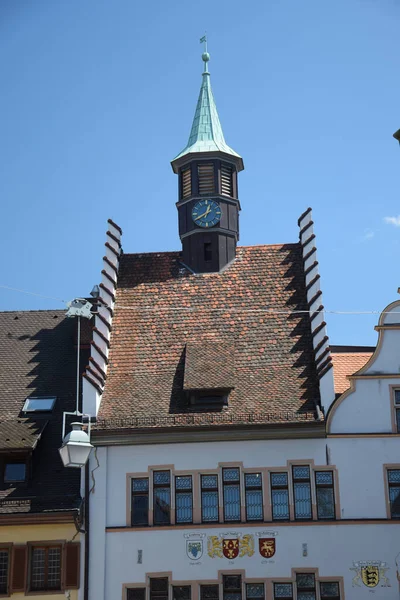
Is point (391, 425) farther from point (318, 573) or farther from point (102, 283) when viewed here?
point (102, 283)

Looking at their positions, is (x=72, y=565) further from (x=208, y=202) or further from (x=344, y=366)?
(x=208, y=202)

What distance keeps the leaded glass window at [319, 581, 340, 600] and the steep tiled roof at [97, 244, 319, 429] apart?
4.51m

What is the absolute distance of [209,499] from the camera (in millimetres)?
30344

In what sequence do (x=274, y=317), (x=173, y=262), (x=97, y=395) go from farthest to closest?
(x=173, y=262)
(x=274, y=317)
(x=97, y=395)

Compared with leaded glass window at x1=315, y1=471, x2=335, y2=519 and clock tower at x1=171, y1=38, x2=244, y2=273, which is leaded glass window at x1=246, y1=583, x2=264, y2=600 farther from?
clock tower at x1=171, y1=38, x2=244, y2=273

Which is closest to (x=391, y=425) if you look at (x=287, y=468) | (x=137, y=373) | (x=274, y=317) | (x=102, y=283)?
(x=287, y=468)

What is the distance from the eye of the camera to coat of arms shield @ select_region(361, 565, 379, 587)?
2922 centimetres

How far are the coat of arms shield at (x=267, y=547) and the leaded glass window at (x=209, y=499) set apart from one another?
4.57 ft

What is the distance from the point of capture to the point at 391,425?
30672 millimetres

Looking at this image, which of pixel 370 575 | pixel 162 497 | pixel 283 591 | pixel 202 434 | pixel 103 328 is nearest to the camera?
pixel 370 575

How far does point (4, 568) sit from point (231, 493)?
649cm

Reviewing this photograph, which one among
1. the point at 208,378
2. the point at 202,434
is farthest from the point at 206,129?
the point at 202,434

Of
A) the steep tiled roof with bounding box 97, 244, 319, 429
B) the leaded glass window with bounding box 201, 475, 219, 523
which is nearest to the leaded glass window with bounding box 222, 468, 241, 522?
the leaded glass window with bounding box 201, 475, 219, 523

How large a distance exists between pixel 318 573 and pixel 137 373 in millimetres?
7973
